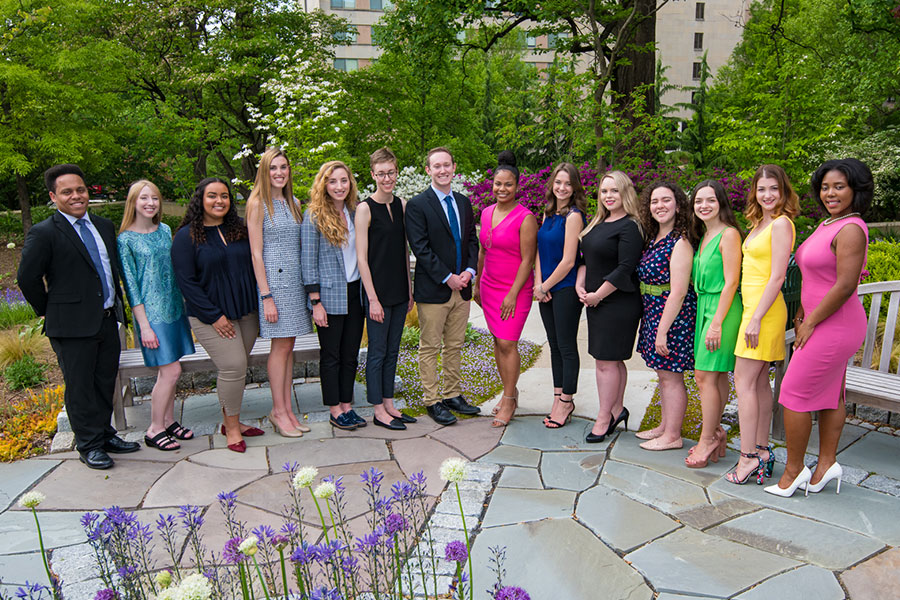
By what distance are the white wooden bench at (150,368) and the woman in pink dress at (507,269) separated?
1.42m

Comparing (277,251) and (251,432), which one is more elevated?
(277,251)

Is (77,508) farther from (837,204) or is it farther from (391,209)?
(837,204)

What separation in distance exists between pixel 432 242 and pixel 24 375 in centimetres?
392

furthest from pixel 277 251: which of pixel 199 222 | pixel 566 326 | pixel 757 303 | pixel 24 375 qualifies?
pixel 24 375

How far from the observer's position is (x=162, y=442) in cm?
436

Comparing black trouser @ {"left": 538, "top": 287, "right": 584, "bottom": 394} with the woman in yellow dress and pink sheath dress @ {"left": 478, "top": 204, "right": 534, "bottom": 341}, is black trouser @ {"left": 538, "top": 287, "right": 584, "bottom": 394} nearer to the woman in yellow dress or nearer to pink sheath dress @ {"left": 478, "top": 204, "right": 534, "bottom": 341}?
pink sheath dress @ {"left": 478, "top": 204, "right": 534, "bottom": 341}

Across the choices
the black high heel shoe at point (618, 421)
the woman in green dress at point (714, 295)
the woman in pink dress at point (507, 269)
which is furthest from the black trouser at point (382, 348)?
the woman in green dress at point (714, 295)

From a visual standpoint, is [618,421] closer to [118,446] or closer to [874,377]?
[874,377]

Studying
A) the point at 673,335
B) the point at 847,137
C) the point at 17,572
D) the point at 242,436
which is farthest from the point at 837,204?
the point at 847,137

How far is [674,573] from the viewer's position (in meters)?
2.86

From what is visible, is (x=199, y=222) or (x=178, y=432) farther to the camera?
(x=178, y=432)

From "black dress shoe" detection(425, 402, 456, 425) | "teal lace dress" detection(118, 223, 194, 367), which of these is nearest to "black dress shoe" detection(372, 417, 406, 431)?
"black dress shoe" detection(425, 402, 456, 425)

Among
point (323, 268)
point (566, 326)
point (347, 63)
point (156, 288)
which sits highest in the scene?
point (347, 63)

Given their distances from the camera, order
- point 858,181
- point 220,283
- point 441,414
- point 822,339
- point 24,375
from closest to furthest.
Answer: point 858,181, point 822,339, point 220,283, point 441,414, point 24,375
